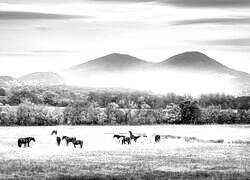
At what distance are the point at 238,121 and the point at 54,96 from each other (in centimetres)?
8477

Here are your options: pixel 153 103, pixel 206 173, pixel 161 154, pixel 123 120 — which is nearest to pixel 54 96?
pixel 153 103

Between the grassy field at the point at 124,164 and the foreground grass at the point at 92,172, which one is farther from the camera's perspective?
the grassy field at the point at 124,164

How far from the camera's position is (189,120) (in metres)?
124

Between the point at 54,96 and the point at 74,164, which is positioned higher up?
the point at 54,96

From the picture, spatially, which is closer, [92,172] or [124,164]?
[92,172]

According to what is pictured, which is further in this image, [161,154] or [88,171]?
[161,154]

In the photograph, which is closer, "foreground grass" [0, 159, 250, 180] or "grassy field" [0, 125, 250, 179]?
"foreground grass" [0, 159, 250, 180]

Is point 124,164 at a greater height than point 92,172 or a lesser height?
greater

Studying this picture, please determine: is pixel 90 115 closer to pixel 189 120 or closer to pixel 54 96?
pixel 189 120

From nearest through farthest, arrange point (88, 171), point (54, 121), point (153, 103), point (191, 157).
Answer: point (88, 171) → point (191, 157) → point (54, 121) → point (153, 103)

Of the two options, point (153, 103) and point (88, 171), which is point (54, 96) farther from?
point (88, 171)

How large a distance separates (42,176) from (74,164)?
597cm

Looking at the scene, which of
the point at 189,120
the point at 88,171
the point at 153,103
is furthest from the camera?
the point at 153,103

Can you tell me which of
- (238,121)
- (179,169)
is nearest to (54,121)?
(238,121)
